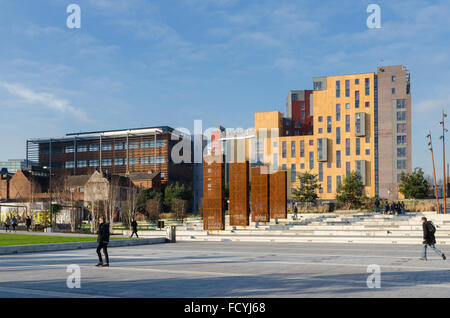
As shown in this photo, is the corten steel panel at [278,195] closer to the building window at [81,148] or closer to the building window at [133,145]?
the building window at [133,145]

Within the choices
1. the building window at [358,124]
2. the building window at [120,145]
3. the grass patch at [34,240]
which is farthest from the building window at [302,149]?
the grass patch at [34,240]

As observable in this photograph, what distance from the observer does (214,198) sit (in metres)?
37.4

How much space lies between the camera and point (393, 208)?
47781 mm

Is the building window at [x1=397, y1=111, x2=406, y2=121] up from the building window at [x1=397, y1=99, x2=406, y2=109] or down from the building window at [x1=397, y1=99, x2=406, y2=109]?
down

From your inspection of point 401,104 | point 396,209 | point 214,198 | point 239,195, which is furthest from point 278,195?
point 401,104

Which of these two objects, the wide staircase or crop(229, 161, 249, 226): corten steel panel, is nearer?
the wide staircase

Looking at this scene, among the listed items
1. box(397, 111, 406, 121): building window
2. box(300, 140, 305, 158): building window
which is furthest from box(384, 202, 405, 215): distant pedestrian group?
box(300, 140, 305, 158): building window

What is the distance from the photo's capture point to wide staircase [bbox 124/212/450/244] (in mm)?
30094

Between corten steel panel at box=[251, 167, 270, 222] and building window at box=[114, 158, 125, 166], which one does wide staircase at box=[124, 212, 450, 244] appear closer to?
corten steel panel at box=[251, 167, 270, 222]

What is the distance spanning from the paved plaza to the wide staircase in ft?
42.2

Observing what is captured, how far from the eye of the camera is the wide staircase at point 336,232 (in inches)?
1185
